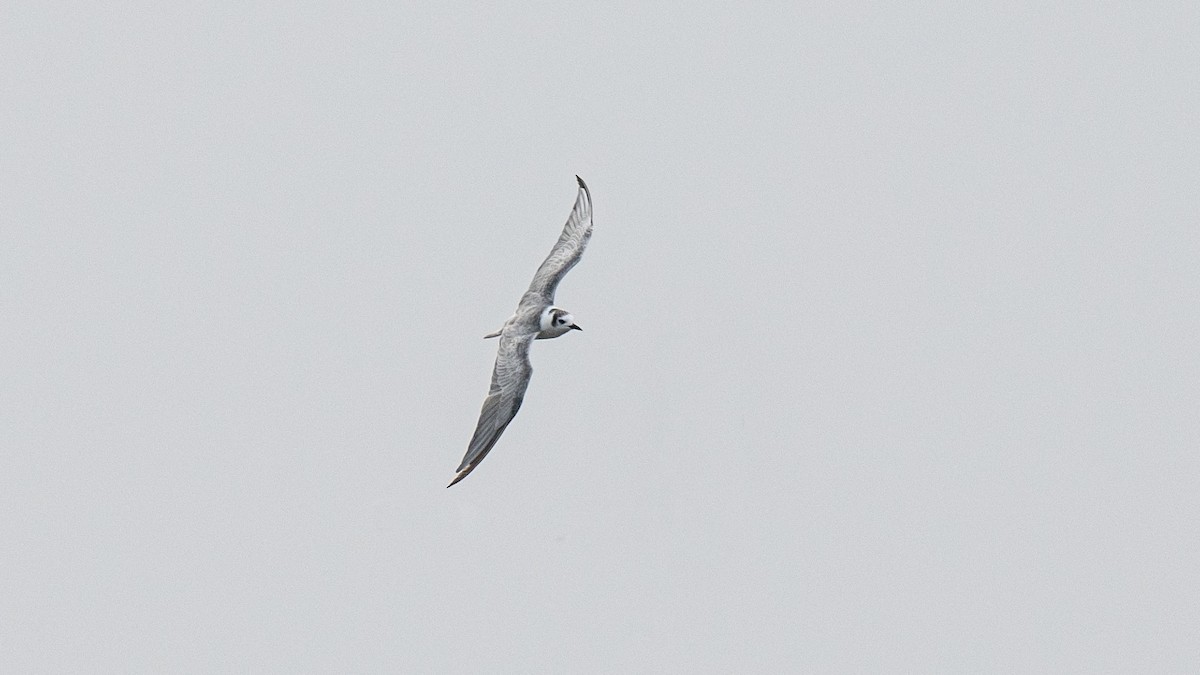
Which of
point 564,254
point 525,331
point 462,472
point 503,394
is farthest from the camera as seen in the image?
point 564,254

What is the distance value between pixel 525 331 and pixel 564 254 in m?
4.67

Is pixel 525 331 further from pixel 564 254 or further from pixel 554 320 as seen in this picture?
pixel 564 254

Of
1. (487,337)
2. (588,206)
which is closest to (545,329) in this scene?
(487,337)

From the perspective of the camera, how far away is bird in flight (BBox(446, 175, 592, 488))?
4113 centimetres

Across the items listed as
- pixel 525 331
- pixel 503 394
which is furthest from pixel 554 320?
pixel 503 394

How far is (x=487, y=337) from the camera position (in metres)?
44.8

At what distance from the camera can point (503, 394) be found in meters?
42.1

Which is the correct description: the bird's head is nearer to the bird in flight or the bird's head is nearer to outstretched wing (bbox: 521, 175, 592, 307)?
the bird in flight

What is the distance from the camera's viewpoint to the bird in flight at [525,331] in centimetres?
4113

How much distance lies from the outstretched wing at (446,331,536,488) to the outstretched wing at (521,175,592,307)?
3.08 m

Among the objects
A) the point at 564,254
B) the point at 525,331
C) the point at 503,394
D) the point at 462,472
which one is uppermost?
the point at 564,254

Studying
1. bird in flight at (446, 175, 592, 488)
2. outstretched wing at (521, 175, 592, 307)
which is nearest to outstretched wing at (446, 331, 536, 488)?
bird in flight at (446, 175, 592, 488)

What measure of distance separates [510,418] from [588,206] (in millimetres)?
9753

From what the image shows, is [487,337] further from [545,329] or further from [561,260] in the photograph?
[561,260]
